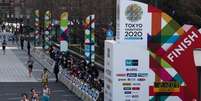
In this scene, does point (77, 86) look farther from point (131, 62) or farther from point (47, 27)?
point (47, 27)

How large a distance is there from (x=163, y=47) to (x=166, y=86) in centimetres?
118

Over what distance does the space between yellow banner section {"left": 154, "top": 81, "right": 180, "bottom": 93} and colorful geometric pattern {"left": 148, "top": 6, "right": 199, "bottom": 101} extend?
0.31 ft

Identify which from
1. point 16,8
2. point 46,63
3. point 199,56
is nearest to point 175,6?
point 46,63

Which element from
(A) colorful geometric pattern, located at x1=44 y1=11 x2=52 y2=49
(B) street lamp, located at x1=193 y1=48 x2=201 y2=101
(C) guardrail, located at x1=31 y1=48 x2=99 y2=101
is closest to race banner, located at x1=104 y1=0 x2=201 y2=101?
(B) street lamp, located at x1=193 y1=48 x2=201 y2=101

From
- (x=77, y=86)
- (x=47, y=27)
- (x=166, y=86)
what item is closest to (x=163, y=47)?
(x=166, y=86)

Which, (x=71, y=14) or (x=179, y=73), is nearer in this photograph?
(x=179, y=73)

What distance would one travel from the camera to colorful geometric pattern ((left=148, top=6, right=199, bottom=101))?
66.7 ft

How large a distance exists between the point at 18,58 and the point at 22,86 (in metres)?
21.7

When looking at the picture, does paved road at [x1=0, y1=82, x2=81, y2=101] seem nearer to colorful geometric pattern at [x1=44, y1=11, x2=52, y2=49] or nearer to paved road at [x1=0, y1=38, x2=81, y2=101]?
paved road at [x1=0, y1=38, x2=81, y2=101]

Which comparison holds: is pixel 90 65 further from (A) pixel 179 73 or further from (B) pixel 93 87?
(A) pixel 179 73

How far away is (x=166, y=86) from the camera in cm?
2095

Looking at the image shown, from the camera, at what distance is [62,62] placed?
150ft

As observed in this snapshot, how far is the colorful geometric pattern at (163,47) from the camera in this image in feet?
66.7

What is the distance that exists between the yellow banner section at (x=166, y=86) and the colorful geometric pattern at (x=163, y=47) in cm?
9
